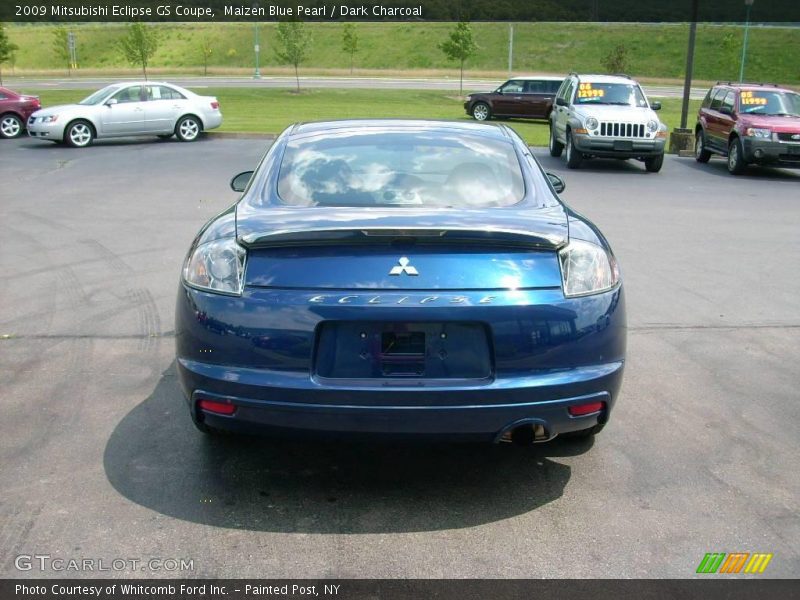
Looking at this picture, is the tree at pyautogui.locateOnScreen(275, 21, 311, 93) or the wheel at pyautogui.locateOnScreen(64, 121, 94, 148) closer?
the wheel at pyautogui.locateOnScreen(64, 121, 94, 148)

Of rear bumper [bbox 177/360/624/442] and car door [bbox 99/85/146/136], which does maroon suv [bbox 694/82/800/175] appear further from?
rear bumper [bbox 177/360/624/442]

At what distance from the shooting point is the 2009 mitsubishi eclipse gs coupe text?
3.54 metres

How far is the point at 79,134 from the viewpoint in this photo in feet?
71.1

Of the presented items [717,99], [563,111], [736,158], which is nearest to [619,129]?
[563,111]

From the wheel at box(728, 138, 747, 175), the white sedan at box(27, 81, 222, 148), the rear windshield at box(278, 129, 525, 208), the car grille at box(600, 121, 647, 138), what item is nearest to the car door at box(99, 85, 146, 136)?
the white sedan at box(27, 81, 222, 148)

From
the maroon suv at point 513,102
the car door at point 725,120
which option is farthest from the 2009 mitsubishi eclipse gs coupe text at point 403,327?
the maroon suv at point 513,102

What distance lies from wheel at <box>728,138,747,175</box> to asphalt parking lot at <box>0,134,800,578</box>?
34.4 feet

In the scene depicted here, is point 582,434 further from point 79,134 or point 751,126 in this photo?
point 79,134

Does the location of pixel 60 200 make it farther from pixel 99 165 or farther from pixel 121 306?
pixel 121 306

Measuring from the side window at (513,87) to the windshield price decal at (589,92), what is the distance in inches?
570

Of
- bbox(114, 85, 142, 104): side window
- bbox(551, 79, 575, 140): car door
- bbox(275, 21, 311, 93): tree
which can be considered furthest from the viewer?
bbox(275, 21, 311, 93): tree

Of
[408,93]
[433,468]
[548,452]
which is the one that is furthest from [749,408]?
[408,93]

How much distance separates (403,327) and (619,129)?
15.3 metres

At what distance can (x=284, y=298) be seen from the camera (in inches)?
141
